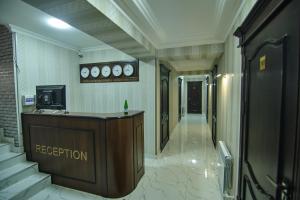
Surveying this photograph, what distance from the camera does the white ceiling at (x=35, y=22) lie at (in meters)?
2.31

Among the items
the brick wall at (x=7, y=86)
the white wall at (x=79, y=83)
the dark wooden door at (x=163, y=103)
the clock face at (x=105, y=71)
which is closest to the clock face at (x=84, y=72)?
the white wall at (x=79, y=83)

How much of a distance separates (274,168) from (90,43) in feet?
13.8

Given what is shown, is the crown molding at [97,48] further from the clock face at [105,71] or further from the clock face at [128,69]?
the clock face at [128,69]

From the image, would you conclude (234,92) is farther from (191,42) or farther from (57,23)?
(57,23)

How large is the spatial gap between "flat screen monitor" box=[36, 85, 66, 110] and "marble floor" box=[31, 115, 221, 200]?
1.43m

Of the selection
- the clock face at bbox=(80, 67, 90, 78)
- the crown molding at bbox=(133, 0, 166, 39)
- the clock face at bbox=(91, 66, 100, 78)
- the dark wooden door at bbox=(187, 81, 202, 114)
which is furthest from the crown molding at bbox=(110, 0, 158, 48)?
the dark wooden door at bbox=(187, 81, 202, 114)

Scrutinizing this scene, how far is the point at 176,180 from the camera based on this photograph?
296 centimetres

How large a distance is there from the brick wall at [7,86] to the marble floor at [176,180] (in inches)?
56.6

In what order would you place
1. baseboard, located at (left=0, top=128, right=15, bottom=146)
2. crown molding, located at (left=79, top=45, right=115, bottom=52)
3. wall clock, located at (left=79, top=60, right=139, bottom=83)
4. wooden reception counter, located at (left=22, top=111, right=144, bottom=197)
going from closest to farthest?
wooden reception counter, located at (left=22, top=111, right=144, bottom=197)
baseboard, located at (left=0, top=128, right=15, bottom=146)
wall clock, located at (left=79, top=60, right=139, bottom=83)
crown molding, located at (left=79, top=45, right=115, bottom=52)

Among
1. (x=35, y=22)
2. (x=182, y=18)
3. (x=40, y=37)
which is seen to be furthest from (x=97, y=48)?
(x=182, y=18)

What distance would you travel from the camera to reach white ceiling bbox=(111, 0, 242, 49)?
2021mm

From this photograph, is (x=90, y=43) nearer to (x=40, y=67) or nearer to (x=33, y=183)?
(x=40, y=67)

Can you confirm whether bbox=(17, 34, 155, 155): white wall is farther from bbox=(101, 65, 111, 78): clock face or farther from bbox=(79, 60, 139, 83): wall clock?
bbox=(101, 65, 111, 78): clock face

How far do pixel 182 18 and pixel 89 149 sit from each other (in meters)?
2.57
